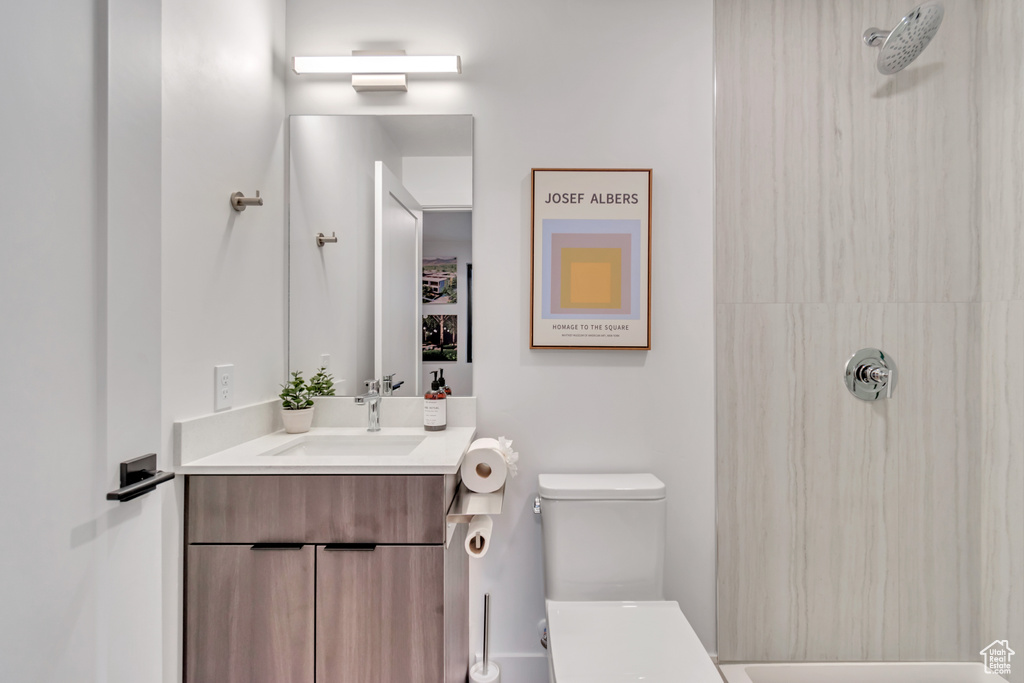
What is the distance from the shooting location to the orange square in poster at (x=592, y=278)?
64.5 inches

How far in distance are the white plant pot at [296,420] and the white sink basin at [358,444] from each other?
4cm

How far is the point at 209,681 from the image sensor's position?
117 centimetres

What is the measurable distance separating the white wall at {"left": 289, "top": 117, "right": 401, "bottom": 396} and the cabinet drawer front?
519mm

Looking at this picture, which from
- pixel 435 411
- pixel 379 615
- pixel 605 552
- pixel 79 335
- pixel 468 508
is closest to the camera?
pixel 79 335

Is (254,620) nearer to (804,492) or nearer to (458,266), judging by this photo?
(458,266)

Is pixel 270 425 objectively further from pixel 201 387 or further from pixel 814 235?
pixel 814 235

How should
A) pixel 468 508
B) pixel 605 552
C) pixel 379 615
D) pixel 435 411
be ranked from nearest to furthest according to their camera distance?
pixel 379 615 → pixel 468 508 → pixel 605 552 → pixel 435 411

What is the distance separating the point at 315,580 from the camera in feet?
3.84

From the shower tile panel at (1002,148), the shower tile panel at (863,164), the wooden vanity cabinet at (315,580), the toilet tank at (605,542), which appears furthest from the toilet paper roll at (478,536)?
the shower tile panel at (1002,148)

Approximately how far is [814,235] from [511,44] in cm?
118

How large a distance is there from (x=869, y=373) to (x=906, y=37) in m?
1.01

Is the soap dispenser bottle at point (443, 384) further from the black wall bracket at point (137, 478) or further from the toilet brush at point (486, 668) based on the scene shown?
the black wall bracket at point (137, 478)

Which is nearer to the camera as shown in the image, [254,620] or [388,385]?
[254,620]

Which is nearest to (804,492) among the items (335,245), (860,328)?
(860,328)
